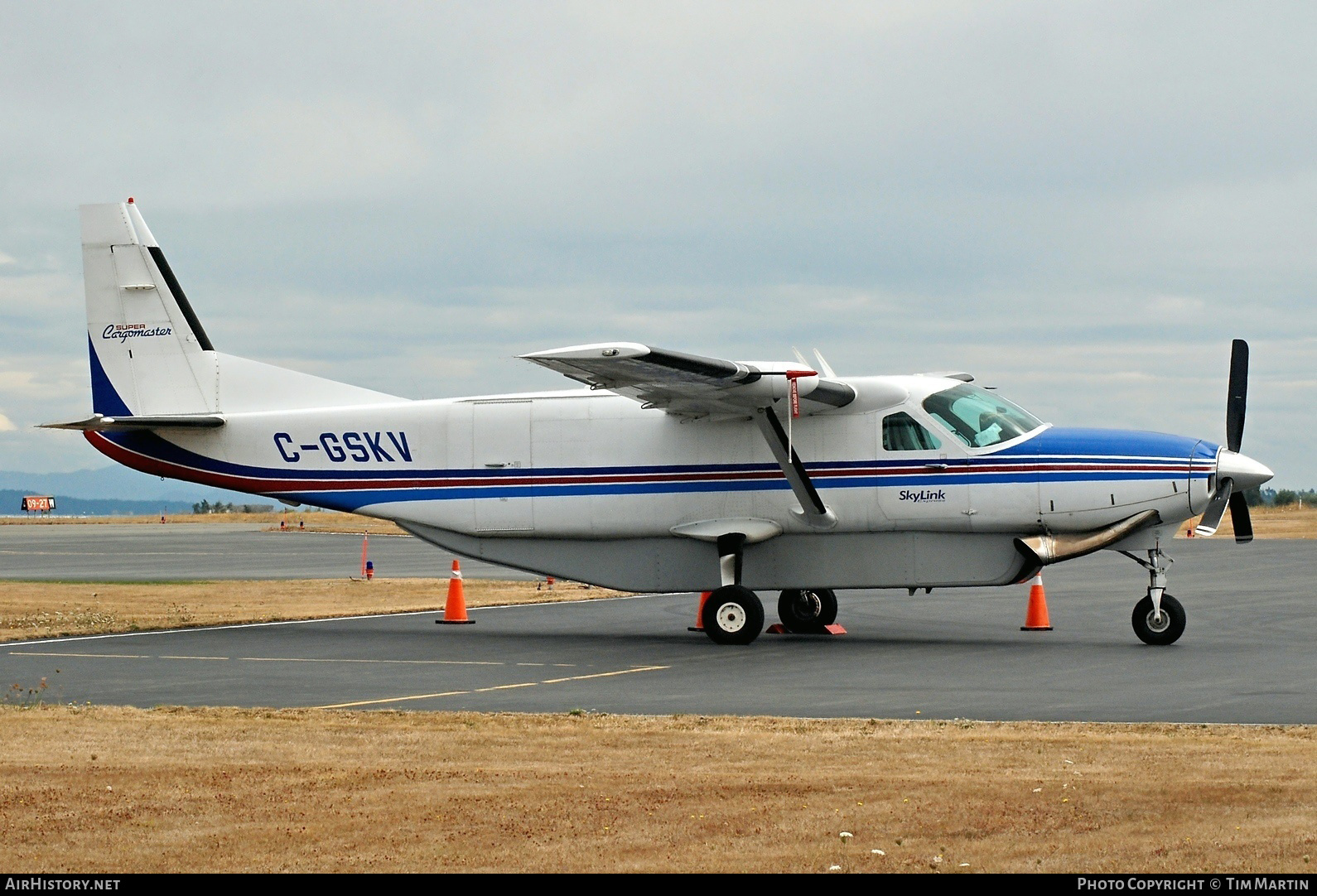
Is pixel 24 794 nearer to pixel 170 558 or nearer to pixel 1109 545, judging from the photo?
pixel 1109 545

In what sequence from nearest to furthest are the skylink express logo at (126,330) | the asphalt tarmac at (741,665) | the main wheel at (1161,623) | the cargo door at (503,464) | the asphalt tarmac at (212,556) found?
the asphalt tarmac at (741,665) → the main wheel at (1161,623) → the cargo door at (503,464) → the skylink express logo at (126,330) → the asphalt tarmac at (212,556)

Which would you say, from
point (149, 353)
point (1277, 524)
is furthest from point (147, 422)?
point (1277, 524)

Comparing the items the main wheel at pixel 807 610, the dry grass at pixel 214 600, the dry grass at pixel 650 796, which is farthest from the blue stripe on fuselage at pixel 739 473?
the dry grass at pixel 650 796

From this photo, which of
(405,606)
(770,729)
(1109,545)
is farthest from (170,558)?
(770,729)

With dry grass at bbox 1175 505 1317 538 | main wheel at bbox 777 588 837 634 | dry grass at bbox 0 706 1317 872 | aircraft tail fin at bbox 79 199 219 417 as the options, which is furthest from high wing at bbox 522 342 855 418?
dry grass at bbox 1175 505 1317 538

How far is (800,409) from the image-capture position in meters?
18.7

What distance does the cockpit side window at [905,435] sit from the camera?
1859 cm

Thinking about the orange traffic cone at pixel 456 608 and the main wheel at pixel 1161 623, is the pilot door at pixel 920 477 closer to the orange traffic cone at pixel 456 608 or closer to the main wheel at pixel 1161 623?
the main wheel at pixel 1161 623

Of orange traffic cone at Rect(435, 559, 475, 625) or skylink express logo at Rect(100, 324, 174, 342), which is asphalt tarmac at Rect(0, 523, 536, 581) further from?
→ orange traffic cone at Rect(435, 559, 475, 625)

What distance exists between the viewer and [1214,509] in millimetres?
18016

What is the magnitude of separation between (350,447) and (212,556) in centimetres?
2281

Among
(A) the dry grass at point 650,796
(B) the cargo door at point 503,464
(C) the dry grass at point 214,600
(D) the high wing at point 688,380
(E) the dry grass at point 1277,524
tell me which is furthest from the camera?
(E) the dry grass at point 1277,524

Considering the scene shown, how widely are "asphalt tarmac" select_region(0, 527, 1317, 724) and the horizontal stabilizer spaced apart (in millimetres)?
3067

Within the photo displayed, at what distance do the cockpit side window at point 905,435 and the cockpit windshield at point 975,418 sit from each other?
24 cm
